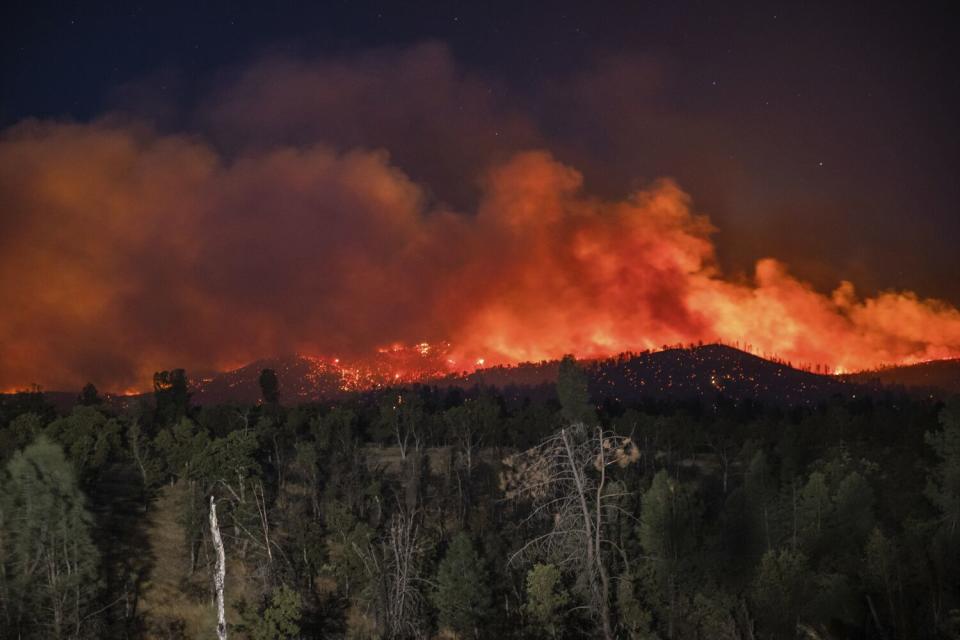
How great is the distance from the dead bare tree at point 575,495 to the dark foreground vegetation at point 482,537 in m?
0.10

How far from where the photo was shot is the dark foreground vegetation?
30.9 metres

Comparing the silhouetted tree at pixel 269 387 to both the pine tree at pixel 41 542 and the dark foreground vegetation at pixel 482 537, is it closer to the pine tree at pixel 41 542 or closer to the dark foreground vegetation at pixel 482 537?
the dark foreground vegetation at pixel 482 537

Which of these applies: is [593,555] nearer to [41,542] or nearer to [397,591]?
[397,591]

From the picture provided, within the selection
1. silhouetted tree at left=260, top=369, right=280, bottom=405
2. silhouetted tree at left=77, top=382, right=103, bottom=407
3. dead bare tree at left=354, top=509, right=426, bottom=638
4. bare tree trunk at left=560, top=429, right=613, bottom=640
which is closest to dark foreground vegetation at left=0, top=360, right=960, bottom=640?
bare tree trunk at left=560, top=429, right=613, bottom=640

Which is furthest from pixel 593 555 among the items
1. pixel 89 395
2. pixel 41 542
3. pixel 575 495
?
pixel 89 395

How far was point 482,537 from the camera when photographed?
6838 cm

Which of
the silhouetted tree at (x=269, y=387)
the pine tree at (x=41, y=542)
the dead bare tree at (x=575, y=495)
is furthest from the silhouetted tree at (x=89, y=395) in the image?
the dead bare tree at (x=575, y=495)

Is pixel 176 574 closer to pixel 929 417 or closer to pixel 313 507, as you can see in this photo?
pixel 313 507

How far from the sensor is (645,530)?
5397 centimetres

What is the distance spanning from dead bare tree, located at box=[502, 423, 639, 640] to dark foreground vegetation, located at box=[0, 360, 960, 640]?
101mm

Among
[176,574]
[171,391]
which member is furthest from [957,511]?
[171,391]

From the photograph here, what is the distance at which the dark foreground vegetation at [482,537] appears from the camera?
Answer: 30.9 metres

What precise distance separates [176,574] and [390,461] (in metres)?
48.8

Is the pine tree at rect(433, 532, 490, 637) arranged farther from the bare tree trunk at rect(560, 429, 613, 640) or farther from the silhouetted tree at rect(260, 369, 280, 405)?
the silhouetted tree at rect(260, 369, 280, 405)
